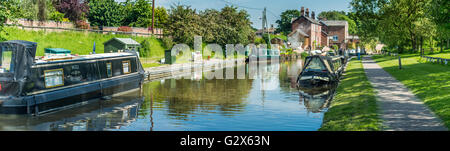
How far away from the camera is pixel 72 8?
195 ft

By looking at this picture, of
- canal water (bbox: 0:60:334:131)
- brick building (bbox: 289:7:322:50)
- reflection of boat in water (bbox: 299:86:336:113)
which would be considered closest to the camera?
canal water (bbox: 0:60:334:131)

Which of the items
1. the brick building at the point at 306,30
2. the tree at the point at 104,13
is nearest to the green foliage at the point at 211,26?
the tree at the point at 104,13

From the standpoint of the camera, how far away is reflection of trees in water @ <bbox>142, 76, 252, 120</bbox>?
16.4 m

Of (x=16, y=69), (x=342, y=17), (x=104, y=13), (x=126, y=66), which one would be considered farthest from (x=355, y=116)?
(x=342, y=17)

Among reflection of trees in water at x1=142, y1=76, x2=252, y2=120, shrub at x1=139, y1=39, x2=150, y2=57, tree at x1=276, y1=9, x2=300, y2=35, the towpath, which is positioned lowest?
reflection of trees in water at x1=142, y1=76, x2=252, y2=120

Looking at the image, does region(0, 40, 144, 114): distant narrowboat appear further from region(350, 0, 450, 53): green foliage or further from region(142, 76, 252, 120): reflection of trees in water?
region(350, 0, 450, 53): green foliage

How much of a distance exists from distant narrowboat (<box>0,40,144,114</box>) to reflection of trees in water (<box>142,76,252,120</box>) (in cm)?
236

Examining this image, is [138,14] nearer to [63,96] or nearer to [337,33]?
[63,96]

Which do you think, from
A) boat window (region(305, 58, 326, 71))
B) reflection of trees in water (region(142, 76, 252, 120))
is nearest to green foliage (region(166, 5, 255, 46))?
reflection of trees in water (region(142, 76, 252, 120))
